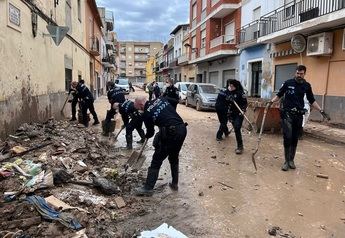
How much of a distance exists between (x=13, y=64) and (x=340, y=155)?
755 centimetres

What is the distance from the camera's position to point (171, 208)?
5.10 m

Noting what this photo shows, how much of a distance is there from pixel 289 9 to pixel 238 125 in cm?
1151

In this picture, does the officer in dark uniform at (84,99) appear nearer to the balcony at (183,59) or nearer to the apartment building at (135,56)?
the balcony at (183,59)

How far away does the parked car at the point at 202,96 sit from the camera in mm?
20578

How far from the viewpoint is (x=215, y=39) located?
95.9ft

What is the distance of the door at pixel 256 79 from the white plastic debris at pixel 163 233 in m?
19.7

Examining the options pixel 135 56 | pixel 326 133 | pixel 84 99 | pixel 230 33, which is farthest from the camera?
pixel 135 56

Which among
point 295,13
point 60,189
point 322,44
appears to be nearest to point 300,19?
point 295,13

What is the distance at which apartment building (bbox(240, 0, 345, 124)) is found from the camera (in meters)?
14.4

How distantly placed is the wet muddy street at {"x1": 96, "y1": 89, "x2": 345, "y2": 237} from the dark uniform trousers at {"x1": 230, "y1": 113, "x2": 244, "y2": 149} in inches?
13.0

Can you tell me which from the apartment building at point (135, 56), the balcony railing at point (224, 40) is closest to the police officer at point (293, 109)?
the balcony railing at point (224, 40)

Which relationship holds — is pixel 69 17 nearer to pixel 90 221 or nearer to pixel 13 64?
pixel 13 64

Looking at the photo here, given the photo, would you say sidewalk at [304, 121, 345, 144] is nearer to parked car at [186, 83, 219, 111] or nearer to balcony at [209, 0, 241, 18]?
parked car at [186, 83, 219, 111]

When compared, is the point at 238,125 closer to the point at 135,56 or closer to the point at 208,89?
the point at 208,89
